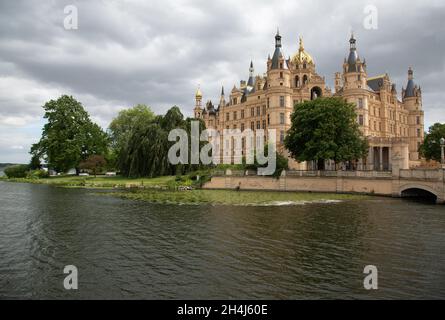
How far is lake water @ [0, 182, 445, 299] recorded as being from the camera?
10500mm

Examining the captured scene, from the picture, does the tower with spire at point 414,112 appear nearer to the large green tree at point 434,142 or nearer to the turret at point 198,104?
the large green tree at point 434,142

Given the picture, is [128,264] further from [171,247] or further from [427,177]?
[427,177]

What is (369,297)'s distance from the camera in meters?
9.91

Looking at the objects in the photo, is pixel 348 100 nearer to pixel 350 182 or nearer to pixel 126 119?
pixel 350 182

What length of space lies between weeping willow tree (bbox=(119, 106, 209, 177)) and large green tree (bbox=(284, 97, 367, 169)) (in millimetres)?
18755

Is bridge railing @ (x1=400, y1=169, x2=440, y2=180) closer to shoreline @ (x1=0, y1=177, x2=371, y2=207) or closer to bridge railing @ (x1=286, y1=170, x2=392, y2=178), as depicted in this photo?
bridge railing @ (x1=286, y1=170, x2=392, y2=178)

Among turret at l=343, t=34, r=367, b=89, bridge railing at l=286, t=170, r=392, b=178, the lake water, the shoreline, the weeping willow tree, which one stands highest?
turret at l=343, t=34, r=367, b=89

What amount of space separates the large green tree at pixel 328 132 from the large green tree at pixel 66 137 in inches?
1789

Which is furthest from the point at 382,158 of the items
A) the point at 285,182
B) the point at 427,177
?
the point at 427,177

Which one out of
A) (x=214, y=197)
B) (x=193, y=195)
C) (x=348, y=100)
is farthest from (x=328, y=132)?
(x=348, y=100)

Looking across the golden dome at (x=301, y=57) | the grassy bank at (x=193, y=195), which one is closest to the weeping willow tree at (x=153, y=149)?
the grassy bank at (x=193, y=195)

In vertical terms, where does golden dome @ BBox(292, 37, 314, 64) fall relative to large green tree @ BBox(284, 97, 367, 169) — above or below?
Answer: above

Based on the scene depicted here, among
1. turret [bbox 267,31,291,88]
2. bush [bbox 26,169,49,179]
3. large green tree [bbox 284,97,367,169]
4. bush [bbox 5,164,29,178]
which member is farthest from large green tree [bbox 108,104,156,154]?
large green tree [bbox 284,97,367,169]

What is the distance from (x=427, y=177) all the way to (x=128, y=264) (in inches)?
1205
